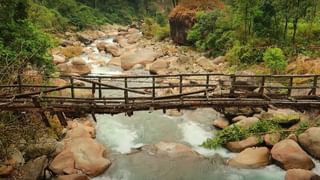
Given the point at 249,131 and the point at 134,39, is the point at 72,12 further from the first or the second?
the point at 249,131

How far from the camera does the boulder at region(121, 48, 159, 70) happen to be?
33.6 m

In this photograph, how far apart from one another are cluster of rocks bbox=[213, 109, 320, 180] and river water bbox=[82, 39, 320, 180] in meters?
0.36

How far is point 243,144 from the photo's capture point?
17188mm

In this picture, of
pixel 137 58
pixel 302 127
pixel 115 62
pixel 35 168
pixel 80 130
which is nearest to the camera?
pixel 35 168

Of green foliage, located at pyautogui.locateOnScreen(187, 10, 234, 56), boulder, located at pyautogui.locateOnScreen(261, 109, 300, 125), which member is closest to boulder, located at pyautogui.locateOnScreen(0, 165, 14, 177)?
boulder, located at pyautogui.locateOnScreen(261, 109, 300, 125)

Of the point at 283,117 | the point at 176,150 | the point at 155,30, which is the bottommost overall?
the point at 176,150

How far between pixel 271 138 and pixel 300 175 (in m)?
2.88

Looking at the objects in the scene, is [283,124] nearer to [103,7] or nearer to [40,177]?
[40,177]

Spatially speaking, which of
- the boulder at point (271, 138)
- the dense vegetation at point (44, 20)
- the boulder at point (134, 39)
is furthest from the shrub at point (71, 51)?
the boulder at point (271, 138)

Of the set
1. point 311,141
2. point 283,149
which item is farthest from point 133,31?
point 283,149

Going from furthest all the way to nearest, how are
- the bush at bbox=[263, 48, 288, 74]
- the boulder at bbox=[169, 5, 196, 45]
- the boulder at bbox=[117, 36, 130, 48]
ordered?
the boulder at bbox=[117, 36, 130, 48], the boulder at bbox=[169, 5, 196, 45], the bush at bbox=[263, 48, 288, 74]

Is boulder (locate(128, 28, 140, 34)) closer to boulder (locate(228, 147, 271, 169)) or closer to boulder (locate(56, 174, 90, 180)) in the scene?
boulder (locate(228, 147, 271, 169))

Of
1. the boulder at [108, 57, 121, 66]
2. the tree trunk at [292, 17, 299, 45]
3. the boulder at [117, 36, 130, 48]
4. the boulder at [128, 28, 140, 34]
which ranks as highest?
the tree trunk at [292, 17, 299, 45]

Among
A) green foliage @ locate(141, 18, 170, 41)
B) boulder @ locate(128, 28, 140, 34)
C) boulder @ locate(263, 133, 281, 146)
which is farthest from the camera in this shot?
boulder @ locate(128, 28, 140, 34)
